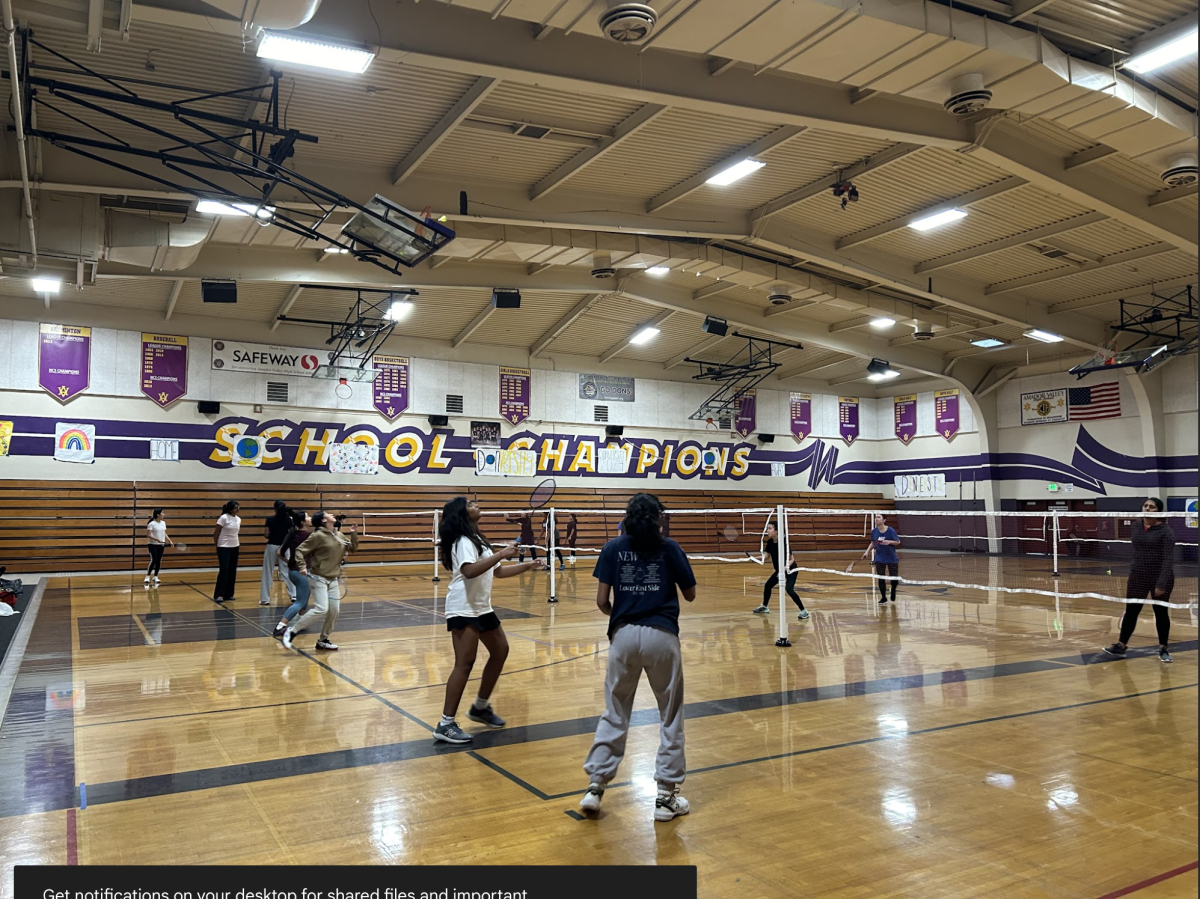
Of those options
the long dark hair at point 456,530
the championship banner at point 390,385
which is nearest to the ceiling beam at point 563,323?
the championship banner at point 390,385

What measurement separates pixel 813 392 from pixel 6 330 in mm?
26318

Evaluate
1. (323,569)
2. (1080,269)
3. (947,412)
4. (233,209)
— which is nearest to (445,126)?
(233,209)

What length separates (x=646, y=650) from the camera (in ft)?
15.2

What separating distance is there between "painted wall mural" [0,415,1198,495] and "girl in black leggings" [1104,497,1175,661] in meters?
18.0

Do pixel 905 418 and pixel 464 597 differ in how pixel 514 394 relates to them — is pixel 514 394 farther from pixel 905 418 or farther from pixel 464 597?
pixel 464 597

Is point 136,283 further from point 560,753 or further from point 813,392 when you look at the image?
point 813,392

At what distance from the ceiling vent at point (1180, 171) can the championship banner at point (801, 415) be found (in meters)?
20.7

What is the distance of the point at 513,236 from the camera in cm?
1630

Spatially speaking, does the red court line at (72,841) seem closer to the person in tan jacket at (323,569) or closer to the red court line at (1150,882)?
the red court line at (1150,882)

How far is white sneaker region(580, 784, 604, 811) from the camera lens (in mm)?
4574

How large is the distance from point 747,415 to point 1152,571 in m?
22.3

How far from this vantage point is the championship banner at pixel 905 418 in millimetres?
33500

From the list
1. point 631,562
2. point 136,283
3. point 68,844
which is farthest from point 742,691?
point 136,283

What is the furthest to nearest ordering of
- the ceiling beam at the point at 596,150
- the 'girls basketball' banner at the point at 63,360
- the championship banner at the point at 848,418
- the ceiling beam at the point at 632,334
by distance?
the championship banner at the point at 848,418
the ceiling beam at the point at 632,334
the 'girls basketball' banner at the point at 63,360
the ceiling beam at the point at 596,150
